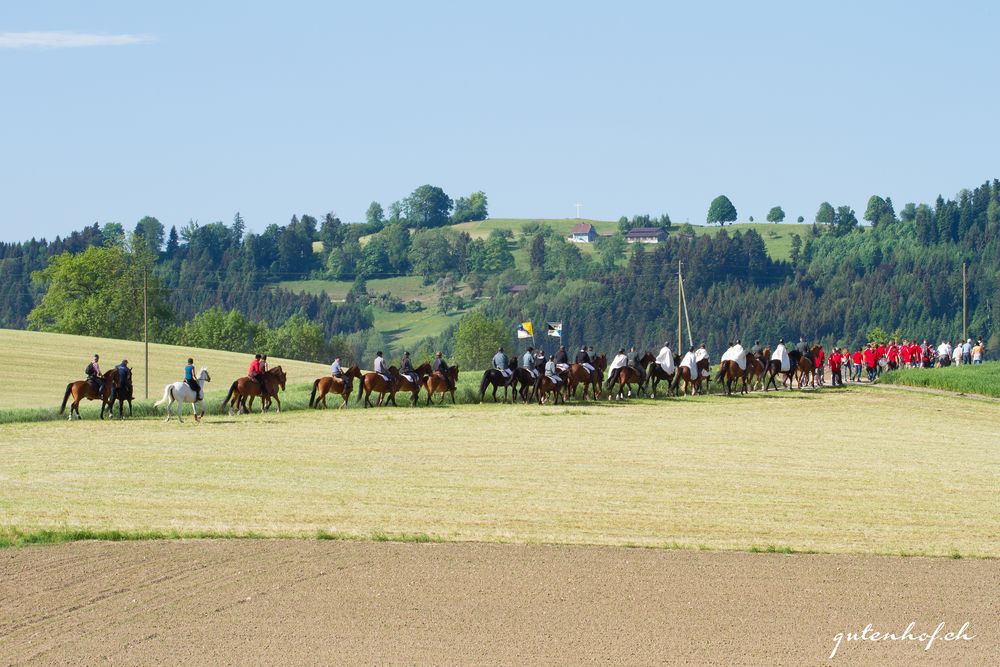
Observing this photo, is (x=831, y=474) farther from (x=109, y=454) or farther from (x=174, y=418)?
(x=174, y=418)

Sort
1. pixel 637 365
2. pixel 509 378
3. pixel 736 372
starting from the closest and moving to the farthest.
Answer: pixel 509 378, pixel 637 365, pixel 736 372

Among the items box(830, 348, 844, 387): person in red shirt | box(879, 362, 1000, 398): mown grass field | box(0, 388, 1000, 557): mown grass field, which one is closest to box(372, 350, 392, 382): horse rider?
box(0, 388, 1000, 557): mown grass field

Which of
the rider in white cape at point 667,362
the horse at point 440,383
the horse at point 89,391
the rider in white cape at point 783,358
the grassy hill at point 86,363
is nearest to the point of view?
the horse at point 89,391

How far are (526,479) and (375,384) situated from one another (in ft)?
57.1

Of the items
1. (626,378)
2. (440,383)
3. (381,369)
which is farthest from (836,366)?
(381,369)

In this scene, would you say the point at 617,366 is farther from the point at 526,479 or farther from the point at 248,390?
the point at 526,479

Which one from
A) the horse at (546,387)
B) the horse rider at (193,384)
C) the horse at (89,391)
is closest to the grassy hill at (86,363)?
the horse at (89,391)

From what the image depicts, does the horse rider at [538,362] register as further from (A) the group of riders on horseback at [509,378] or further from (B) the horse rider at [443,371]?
(B) the horse rider at [443,371]

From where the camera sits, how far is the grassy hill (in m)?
56.0

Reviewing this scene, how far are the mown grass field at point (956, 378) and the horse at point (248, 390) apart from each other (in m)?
26.8

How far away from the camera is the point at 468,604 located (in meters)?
14.3

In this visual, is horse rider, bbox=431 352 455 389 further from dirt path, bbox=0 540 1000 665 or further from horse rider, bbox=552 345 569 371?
dirt path, bbox=0 540 1000 665

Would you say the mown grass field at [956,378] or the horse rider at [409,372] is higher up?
the horse rider at [409,372]

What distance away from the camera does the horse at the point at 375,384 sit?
41094 mm
